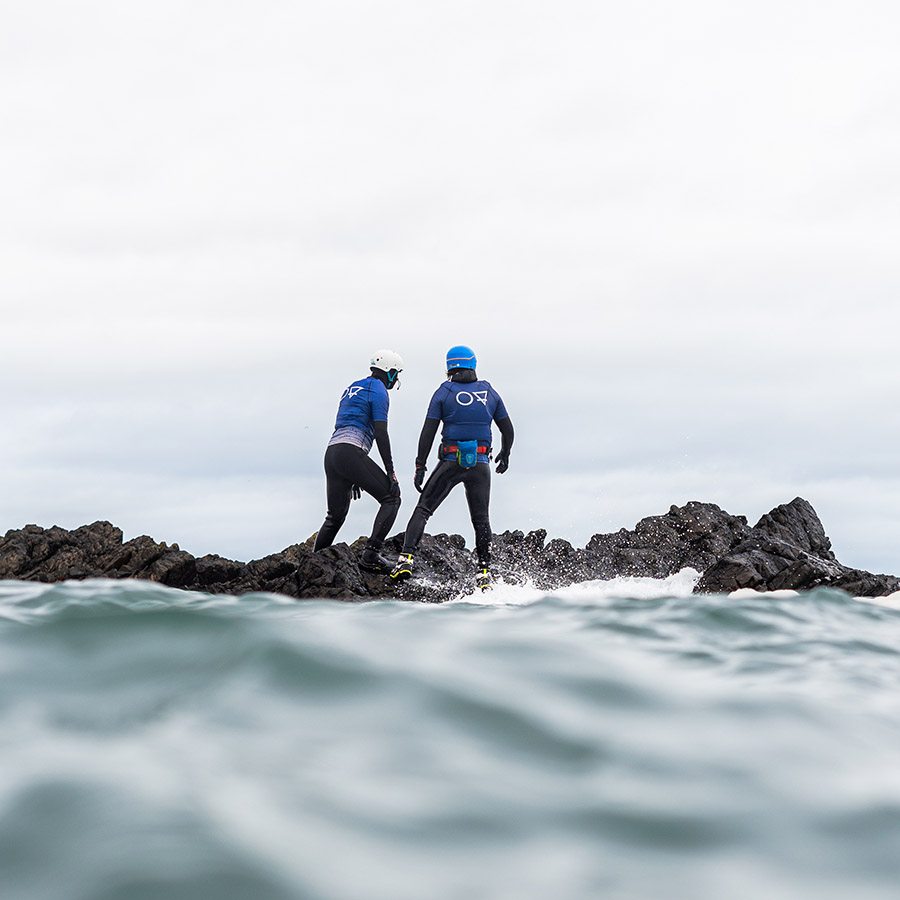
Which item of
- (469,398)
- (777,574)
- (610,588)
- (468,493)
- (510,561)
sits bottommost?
(610,588)

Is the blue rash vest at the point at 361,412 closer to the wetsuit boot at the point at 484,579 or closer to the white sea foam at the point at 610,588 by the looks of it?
the wetsuit boot at the point at 484,579

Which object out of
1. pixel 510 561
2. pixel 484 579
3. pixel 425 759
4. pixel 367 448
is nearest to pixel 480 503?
pixel 484 579

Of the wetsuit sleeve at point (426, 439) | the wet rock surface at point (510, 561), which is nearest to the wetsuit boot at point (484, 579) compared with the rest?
the wet rock surface at point (510, 561)

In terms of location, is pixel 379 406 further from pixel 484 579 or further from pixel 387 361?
pixel 484 579

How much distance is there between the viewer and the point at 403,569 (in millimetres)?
13992

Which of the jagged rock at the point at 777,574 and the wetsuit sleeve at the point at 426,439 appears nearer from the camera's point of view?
the jagged rock at the point at 777,574

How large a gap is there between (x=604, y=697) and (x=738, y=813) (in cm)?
101

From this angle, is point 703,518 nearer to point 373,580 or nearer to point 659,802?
point 373,580

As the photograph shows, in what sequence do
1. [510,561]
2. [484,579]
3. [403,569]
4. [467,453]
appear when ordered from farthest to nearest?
[510,561] → [403,569] → [484,579] → [467,453]

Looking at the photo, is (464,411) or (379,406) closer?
(464,411)

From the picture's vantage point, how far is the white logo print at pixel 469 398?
44.1ft

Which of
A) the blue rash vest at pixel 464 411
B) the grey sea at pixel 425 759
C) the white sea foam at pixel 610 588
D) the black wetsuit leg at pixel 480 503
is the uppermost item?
the blue rash vest at pixel 464 411

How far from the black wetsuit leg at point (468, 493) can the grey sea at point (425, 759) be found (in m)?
8.28

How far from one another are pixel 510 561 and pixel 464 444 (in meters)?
3.92
